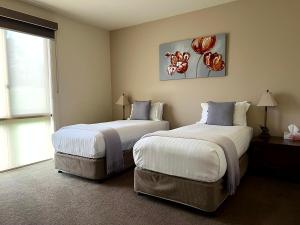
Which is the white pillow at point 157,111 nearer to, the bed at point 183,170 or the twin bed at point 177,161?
the twin bed at point 177,161

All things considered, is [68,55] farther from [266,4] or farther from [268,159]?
[268,159]

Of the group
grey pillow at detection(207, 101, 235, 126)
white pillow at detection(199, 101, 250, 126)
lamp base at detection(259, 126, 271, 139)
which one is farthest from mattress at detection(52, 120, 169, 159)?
lamp base at detection(259, 126, 271, 139)

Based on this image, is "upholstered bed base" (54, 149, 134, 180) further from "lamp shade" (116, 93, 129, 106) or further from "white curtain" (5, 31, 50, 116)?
"lamp shade" (116, 93, 129, 106)

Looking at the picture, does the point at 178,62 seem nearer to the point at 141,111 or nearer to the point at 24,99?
the point at 141,111

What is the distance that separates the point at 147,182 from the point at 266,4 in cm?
307

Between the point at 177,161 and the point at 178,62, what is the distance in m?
2.43

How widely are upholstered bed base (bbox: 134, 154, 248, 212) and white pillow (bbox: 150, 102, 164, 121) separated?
1850mm

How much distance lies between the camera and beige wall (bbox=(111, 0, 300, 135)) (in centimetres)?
316

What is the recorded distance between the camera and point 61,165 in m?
3.25

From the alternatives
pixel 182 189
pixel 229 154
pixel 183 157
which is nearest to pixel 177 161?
pixel 183 157

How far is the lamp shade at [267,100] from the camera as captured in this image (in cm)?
306

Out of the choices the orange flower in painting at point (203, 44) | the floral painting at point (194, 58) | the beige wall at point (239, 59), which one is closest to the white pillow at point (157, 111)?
the beige wall at point (239, 59)

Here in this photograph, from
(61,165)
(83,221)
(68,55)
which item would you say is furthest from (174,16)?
(83,221)

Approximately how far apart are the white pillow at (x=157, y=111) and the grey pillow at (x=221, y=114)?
1.06m
